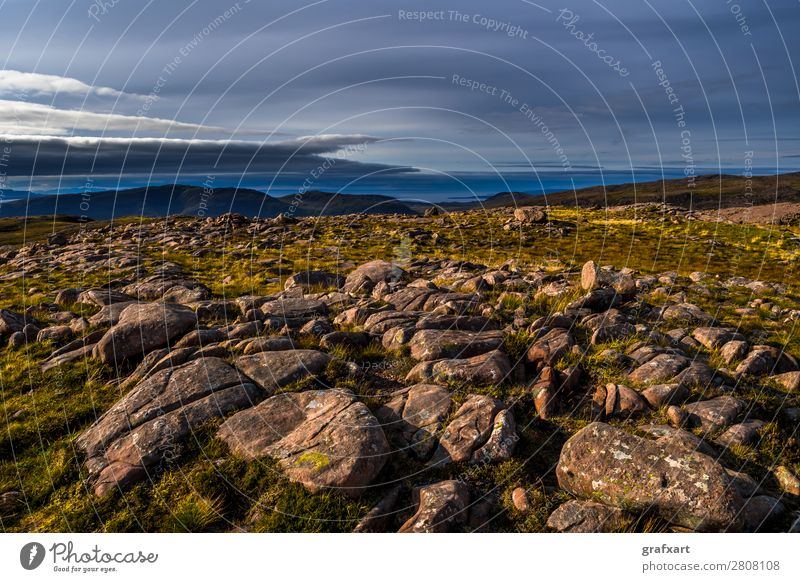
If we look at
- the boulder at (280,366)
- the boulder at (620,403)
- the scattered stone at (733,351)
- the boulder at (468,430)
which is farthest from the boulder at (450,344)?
the scattered stone at (733,351)

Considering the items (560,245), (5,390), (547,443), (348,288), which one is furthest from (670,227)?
(5,390)

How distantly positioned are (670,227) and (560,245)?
32.5 metres

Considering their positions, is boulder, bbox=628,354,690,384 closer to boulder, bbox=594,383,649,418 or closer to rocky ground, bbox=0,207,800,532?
rocky ground, bbox=0,207,800,532

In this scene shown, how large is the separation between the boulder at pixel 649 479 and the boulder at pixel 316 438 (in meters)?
4.20

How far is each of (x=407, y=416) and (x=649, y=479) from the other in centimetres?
533

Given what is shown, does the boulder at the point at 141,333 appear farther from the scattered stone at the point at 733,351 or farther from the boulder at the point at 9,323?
the scattered stone at the point at 733,351

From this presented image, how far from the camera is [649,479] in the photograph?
879cm

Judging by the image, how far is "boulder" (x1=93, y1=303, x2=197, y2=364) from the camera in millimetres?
15250

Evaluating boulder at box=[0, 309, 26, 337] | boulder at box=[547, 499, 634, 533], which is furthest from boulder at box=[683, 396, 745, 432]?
boulder at box=[0, 309, 26, 337]

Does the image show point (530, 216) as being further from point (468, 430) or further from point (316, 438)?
point (316, 438)

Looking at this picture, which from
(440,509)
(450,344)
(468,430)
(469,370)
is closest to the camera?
(440,509)

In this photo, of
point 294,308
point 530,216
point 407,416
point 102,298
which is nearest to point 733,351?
point 407,416

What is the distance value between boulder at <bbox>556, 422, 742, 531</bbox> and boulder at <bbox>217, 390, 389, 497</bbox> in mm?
4196

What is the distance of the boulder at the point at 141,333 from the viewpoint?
600 inches
